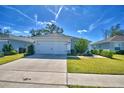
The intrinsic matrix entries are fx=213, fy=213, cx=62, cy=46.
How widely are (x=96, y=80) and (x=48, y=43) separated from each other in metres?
10.6

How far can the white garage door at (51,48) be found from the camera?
59.2ft

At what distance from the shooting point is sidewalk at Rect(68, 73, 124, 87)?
7766 millimetres

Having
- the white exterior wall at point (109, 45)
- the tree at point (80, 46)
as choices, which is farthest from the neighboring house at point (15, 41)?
the white exterior wall at point (109, 45)

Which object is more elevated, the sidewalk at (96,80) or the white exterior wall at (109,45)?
the white exterior wall at (109,45)

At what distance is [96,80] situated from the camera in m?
8.26

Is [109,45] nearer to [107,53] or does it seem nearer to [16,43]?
[107,53]

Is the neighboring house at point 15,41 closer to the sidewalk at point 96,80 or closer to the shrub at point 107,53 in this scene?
the shrub at point 107,53

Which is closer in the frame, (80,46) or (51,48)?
(51,48)

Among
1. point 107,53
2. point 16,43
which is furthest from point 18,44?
point 107,53

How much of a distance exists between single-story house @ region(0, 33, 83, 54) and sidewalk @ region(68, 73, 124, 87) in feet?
29.9

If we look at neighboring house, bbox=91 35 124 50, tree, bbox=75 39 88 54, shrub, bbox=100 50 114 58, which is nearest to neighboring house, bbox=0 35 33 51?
tree, bbox=75 39 88 54
